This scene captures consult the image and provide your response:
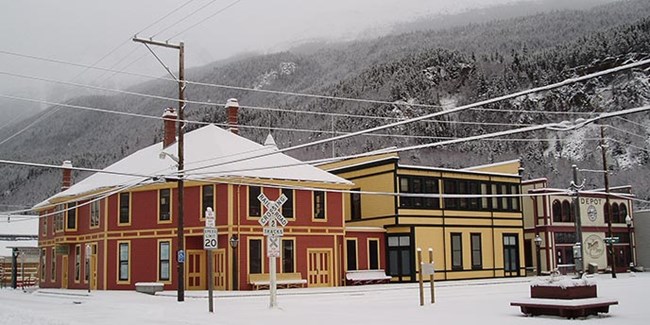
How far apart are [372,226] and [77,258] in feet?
58.0

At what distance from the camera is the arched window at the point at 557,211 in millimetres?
53972

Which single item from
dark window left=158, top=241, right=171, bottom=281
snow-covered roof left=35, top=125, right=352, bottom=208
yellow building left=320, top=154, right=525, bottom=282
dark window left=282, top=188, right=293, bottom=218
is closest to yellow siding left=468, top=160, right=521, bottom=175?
yellow building left=320, top=154, right=525, bottom=282

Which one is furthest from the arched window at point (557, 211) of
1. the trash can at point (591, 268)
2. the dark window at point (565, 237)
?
the trash can at point (591, 268)

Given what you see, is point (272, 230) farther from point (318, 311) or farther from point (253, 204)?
point (253, 204)

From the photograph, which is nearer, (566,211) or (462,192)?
(462,192)

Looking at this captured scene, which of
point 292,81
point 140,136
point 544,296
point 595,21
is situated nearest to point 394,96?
point 292,81

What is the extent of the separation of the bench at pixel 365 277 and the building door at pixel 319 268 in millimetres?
1503

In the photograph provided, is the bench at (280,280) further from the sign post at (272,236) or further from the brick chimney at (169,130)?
the sign post at (272,236)

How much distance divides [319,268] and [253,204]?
5.34m

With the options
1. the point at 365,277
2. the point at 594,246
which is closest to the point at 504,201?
the point at 594,246

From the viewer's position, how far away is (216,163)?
36750 mm

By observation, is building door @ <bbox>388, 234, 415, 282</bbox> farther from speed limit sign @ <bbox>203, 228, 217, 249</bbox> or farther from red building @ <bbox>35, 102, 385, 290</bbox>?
speed limit sign @ <bbox>203, 228, 217, 249</bbox>

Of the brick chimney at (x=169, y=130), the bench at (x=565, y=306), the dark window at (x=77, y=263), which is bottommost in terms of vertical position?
the bench at (x=565, y=306)

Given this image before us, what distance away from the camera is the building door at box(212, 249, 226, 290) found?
36000 millimetres
